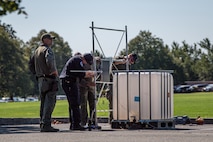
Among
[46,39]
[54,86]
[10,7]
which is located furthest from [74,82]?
[10,7]

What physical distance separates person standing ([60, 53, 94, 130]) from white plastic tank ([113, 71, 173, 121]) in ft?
4.04

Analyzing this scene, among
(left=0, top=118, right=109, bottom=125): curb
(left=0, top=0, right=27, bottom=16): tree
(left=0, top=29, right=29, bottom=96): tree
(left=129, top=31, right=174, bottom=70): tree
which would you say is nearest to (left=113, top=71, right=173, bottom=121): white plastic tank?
(left=0, top=118, right=109, bottom=125): curb

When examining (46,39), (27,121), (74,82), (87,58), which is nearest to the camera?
(46,39)

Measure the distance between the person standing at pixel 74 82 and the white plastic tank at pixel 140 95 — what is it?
123 centimetres

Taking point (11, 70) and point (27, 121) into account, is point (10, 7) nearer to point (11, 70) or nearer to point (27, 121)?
point (27, 121)

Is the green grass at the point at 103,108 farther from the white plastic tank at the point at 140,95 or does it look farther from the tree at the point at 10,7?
the tree at the point at 10,7

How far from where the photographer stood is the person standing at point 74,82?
13438mm

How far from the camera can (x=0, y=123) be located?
1866cm

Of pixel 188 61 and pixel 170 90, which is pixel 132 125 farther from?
pixel 188 61

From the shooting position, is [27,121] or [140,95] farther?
[27,121]

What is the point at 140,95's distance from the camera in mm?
14664

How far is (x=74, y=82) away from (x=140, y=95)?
1877mm

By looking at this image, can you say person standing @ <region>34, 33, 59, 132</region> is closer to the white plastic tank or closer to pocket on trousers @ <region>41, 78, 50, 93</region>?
pocket on trousers @ <region>41, 78, 50, 93</region>

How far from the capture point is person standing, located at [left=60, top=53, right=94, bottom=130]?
1344 centimetres
